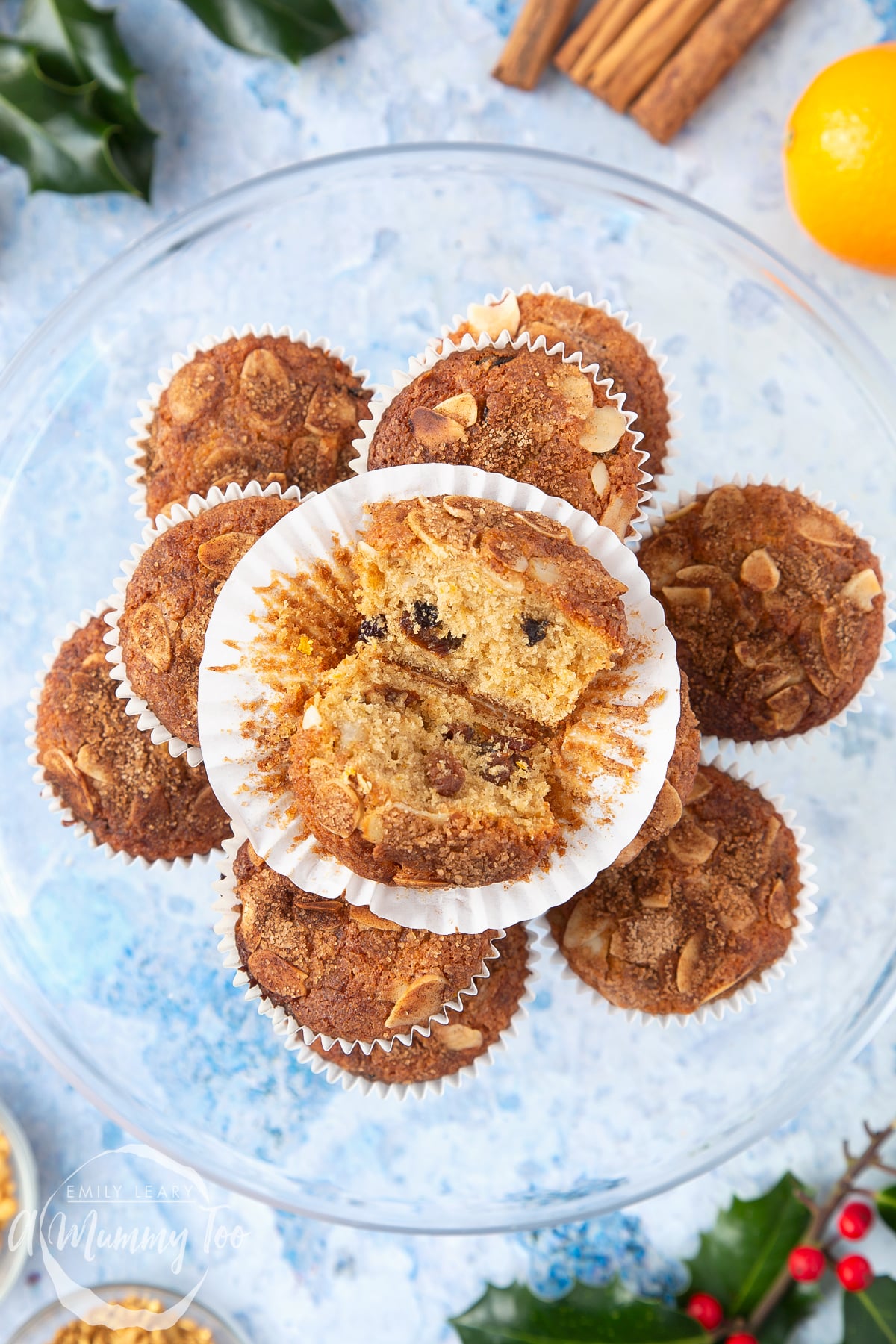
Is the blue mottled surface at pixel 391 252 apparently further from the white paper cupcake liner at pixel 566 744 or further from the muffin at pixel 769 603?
the white paper cupcake liner at pixel 566 744

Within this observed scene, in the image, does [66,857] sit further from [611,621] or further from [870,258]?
[870,258]

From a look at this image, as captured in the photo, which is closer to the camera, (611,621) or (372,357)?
(611,621)

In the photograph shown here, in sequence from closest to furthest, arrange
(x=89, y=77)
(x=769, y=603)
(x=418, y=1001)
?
1. (x=418, y=1001)
2. (x=769, y=603)
3. (x=89, y=77)

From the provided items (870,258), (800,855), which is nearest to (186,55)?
(870,258)

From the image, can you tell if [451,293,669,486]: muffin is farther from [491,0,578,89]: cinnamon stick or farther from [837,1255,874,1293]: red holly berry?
[837,1255,874,1293]: red holly berry

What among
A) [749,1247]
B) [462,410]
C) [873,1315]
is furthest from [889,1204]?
[462,410]

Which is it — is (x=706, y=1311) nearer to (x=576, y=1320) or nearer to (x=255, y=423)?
(x=576, y=1320)

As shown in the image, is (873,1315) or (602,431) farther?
(873,1315)

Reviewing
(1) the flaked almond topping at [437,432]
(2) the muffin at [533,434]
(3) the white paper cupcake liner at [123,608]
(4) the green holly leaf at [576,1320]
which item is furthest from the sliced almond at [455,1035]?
(1) the flaked almond topping at [437,432]
